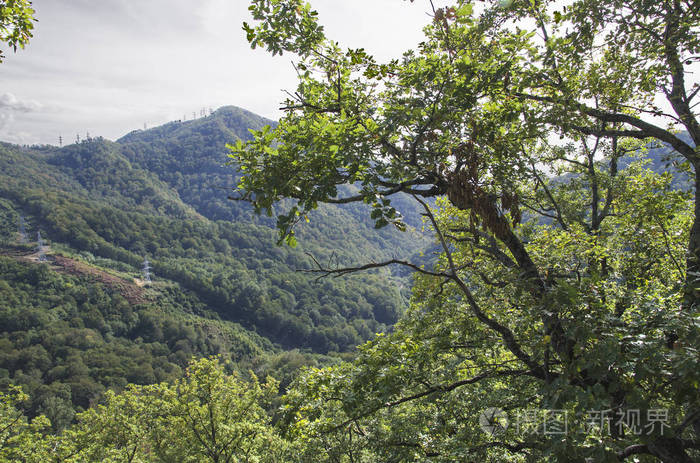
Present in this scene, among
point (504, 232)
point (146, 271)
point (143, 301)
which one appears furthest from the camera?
point (146, 271)

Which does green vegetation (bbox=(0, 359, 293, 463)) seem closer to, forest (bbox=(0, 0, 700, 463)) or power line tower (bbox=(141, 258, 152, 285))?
forest (bbox=(0, 0, 700, 463))

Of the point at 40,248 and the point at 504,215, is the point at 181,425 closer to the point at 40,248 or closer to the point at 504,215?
the point at 504,215

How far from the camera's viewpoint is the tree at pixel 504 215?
9.91 ft

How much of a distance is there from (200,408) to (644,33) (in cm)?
1889

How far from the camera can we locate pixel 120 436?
16109mm

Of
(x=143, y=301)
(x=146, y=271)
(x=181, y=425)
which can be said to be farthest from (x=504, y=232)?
(x=146, y=271)

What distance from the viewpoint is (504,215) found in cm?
430

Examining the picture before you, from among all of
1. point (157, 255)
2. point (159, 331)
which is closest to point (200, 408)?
point (159, 331)

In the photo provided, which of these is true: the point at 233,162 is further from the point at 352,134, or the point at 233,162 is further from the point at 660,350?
the point at 660,350

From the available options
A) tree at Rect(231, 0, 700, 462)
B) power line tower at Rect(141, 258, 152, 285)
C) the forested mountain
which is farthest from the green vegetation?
power line tower at Rect(141, 258, 152, 285)

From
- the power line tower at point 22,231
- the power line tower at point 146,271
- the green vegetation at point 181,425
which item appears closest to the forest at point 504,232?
the green vegetation at point 181,425

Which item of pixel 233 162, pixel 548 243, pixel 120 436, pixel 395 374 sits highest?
pixel 233 162

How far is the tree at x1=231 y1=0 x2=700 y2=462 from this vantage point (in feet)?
9.91

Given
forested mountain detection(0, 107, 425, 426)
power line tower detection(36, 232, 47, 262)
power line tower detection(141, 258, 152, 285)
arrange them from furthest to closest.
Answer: power line tower detection(141, 258, 152, 285)
power line tower detection(36, 232, 47, 262)
forested mountain detection(0, 107, 425, 426)
